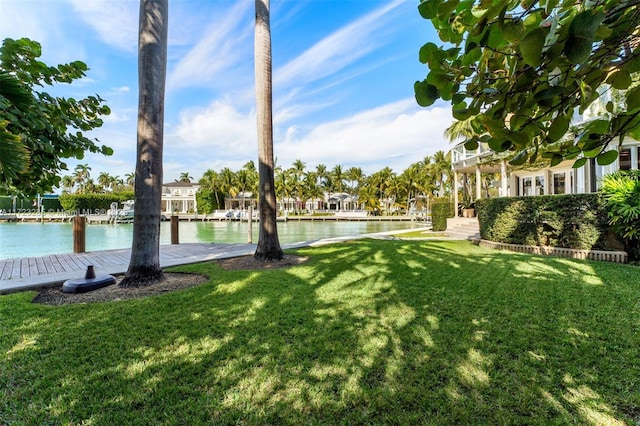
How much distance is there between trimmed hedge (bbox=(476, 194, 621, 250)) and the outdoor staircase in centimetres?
239

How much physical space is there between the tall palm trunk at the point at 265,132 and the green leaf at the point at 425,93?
259 inches

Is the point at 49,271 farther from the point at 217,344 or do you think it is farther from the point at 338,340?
the point at 338,340

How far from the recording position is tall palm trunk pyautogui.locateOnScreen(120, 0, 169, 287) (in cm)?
504

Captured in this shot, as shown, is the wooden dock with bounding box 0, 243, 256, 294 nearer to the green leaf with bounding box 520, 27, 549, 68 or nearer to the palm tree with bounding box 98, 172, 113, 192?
the green leaf with bounding box 520, 27, 549, 68

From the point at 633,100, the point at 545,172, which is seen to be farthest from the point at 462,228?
the point at 633,100

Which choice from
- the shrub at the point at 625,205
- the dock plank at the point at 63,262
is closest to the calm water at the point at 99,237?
the dock plank at the point at 63,262

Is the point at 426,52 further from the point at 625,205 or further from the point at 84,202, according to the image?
the point at 84,202

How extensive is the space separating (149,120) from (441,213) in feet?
52.6

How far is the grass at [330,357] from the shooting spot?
2086 mm

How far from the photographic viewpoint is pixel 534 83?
98 cm

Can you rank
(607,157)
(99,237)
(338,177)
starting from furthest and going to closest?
(338,177), (99,237), (607,157)

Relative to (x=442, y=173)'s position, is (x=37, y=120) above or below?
below

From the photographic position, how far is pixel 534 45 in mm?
765

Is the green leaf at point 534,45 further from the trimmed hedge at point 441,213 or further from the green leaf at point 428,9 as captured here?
the trimmed hedge at point 441,213
